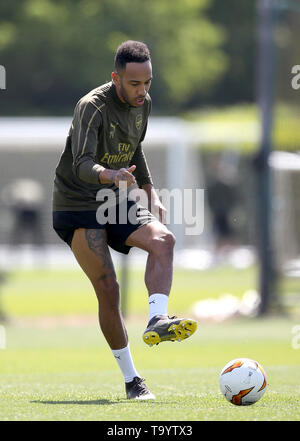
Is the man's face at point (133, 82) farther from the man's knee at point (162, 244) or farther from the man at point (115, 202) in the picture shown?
the man's knee at point (162, 244)

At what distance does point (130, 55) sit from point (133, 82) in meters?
0.19

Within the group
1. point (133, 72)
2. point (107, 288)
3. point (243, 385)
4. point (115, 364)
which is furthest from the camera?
point (115, 364)

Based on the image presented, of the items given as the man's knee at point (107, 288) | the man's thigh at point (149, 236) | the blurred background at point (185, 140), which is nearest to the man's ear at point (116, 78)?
the man's thigh at point (149, 236)

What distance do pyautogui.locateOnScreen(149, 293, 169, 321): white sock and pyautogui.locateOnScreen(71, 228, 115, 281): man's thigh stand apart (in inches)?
24.4

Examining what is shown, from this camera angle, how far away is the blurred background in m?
18.4

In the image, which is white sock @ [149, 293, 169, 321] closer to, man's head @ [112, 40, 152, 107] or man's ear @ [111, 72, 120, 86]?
man's head @ [112, 40, 152, 107]

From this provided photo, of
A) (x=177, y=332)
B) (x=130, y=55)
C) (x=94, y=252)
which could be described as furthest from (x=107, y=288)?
(x=130, y=55)

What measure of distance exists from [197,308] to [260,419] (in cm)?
1124

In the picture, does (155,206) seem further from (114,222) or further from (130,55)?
(130,55)

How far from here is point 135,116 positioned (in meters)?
7.92

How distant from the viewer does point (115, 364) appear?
11734mm

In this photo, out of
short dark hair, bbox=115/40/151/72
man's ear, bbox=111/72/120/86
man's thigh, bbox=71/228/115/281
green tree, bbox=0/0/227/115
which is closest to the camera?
short dark hair, bbox=115/40/151/72

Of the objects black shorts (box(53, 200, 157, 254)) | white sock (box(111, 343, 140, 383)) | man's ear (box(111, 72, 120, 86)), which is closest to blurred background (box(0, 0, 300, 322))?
white sock (box(111, 343, 140, 383))
